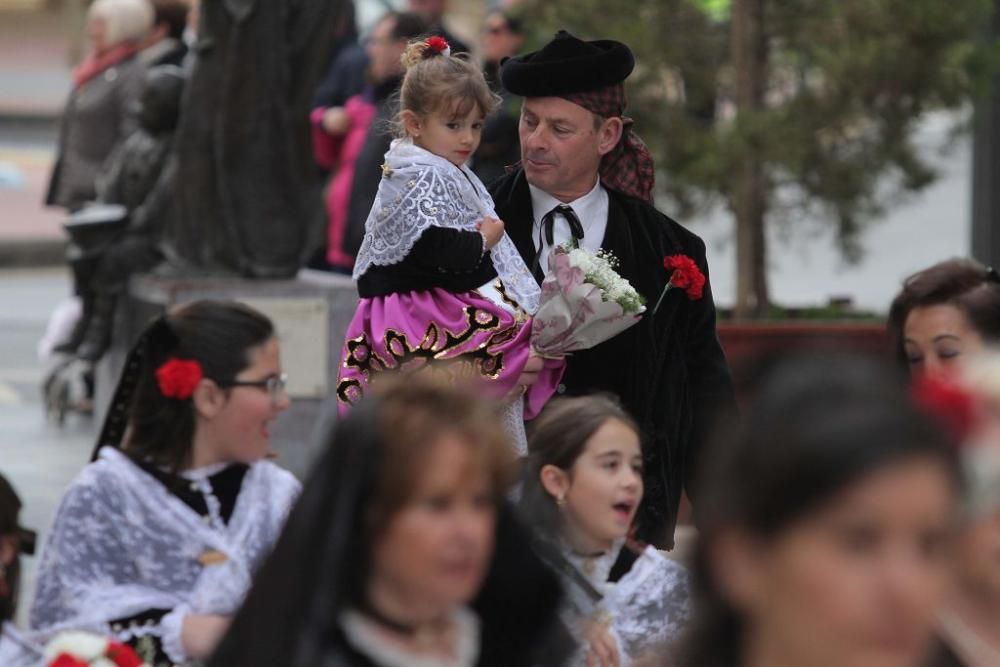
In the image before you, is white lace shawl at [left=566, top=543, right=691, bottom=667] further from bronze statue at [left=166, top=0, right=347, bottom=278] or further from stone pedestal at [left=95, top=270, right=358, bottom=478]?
bronze statue at [left=166, top=0, right=347, bottom=278]

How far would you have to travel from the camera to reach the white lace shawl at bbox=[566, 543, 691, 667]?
14.6 feet

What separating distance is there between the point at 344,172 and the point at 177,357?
22.3ft

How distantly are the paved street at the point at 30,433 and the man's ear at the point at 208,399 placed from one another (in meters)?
3.36

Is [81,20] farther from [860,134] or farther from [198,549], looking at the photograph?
[198,549]

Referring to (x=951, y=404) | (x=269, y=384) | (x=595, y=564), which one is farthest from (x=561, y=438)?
(x=951, y=404)

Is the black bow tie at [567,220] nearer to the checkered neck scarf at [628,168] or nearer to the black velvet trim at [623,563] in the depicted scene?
the checkered neck scarf at [628,168]

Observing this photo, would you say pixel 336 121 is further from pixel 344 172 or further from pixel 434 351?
pixel 434 351

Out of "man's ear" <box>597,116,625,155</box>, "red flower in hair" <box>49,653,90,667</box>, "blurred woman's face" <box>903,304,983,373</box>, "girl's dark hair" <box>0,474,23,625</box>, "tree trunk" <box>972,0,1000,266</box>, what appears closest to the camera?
"red flower in hair" <box>49,653,90,667</box>

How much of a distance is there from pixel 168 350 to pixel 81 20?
2871cm

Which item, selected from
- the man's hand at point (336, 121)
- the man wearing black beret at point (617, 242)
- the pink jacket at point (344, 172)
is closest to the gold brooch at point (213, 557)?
the man wearing black beret at point (617, 242)

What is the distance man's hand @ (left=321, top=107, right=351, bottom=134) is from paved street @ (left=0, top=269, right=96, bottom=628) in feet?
6.48

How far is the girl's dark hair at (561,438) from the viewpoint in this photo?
4.65 meters

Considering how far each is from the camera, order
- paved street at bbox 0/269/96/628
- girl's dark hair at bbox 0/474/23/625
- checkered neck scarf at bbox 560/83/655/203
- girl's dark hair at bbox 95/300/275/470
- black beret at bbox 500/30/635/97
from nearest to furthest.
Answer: girl's dark hair at bbox 95/300/275/470 < girl's dark hair at bbox 0/474/23/625 < black beret at bbox 500/30/635/97 < checkered neck scarf at bbox 560/83/655/203 < paved street at bbox 0/269/96/628

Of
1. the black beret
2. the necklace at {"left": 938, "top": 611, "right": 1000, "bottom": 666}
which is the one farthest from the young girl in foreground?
the necklace at {"left": 938, "top": 611, "right": 1000, "bottom": 666}
